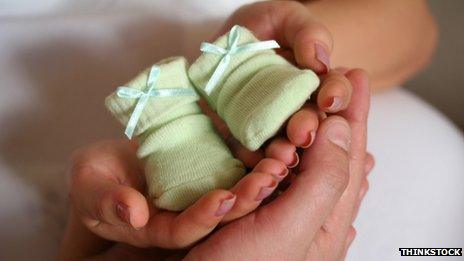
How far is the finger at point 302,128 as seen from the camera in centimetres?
43

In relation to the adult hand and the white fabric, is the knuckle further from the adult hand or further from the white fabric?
the white fabric

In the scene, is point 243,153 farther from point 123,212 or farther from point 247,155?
point 123,212

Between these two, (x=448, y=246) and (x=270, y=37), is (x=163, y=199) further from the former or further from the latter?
(x=448, y=246)

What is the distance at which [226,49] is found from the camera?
0.49m

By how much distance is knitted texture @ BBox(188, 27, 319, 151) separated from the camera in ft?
1.42

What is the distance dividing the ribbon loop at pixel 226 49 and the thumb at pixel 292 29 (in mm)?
44

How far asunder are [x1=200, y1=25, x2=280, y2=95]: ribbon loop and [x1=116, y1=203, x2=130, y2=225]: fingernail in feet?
0.45

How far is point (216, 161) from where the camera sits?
453 millimetres

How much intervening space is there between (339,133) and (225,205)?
0.15m

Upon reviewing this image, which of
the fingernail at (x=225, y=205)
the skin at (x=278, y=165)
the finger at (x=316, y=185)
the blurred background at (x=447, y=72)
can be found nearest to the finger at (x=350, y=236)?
the skin at (x=278, y=165)

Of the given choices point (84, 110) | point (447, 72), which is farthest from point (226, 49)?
point (447, 72)

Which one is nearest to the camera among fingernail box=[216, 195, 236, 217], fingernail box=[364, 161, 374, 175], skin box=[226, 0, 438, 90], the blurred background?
fingernail box=[216, 195, 236, 217]

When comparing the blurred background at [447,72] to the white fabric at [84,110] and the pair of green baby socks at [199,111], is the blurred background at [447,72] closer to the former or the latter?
the white fabric at [84,110]

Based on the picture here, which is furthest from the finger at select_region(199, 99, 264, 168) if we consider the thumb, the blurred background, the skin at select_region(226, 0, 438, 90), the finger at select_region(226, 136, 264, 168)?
the blurred background
